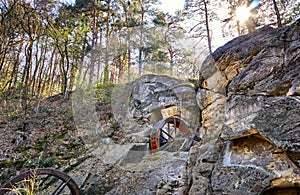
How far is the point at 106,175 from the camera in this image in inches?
220

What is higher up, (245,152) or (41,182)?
(245,152)

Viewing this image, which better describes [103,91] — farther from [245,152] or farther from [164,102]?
[245,152]

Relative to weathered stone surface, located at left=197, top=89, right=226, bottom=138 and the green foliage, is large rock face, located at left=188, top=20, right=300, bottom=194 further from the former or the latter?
the green foliage

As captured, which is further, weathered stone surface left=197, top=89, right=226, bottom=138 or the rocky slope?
weathered stone surface left=197, top=89, right=226, bottom=138

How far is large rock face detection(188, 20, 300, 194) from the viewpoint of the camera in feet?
8.47

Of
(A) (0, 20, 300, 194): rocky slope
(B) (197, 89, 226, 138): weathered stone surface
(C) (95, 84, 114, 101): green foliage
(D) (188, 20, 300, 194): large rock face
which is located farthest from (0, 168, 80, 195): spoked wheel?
(C) (95, 84, 114, 101): green foliage

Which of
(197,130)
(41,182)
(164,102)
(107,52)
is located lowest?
(41,182)

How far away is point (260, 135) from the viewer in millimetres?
2914

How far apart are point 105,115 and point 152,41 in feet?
23.9

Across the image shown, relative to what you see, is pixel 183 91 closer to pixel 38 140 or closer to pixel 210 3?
pixel 210 3

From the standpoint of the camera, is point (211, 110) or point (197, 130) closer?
point (211, 110)

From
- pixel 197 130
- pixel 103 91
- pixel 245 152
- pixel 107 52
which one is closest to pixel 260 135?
pixel 245 152

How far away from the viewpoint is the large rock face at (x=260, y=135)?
8.47ft

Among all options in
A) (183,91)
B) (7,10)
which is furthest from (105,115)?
(7,10)
